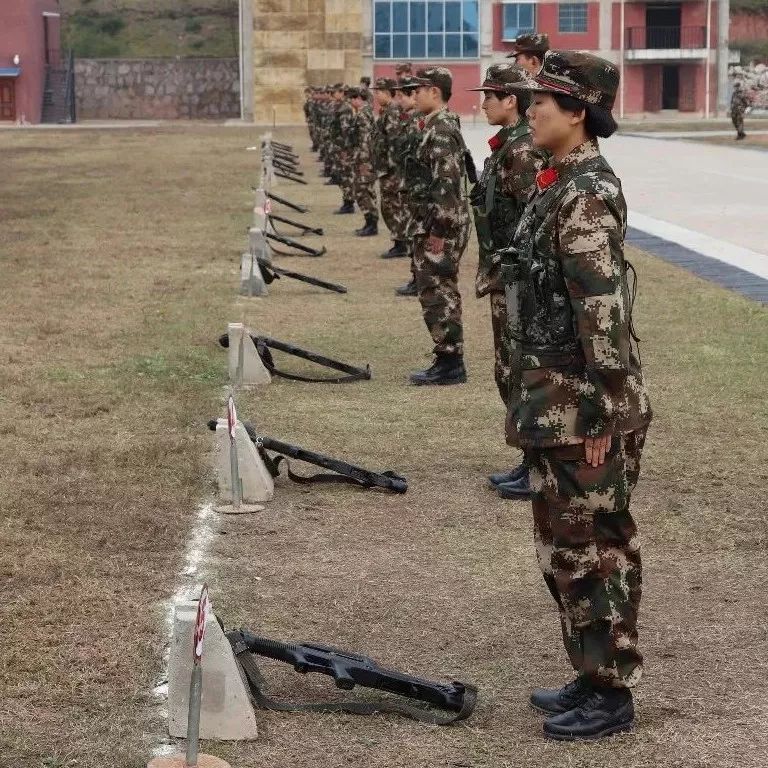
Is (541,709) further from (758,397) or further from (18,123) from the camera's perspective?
(18,123)

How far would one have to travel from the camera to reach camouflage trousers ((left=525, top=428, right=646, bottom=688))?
15.5 ft

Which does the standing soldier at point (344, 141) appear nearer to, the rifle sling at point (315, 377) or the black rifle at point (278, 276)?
the black rifle at point (278, 276)

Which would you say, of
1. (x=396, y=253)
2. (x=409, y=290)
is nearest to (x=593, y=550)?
(x=409, y=290)

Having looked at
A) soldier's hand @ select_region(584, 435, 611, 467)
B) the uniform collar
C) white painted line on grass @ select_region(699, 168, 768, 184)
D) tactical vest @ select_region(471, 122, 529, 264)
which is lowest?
white painted line on grass @ select_region(699, 168, 768, 184)

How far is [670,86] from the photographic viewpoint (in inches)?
3157

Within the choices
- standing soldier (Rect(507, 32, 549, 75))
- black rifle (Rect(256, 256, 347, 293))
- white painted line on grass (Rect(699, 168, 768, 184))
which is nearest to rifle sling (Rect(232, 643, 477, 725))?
standing soldier (Rect(507, 32, 549, 75))

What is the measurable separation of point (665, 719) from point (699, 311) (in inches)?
361

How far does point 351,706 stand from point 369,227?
17551 mm

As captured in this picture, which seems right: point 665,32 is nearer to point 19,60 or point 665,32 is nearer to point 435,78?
point 19,60

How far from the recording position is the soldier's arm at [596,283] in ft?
14.9

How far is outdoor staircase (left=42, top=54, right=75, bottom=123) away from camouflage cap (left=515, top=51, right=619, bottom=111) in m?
79.3

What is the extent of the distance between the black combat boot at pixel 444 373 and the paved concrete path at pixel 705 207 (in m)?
4.75

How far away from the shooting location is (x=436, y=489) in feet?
26.5

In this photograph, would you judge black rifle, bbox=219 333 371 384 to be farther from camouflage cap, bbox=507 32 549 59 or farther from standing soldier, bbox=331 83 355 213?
standing soldier, bbox=331 83 355 213
